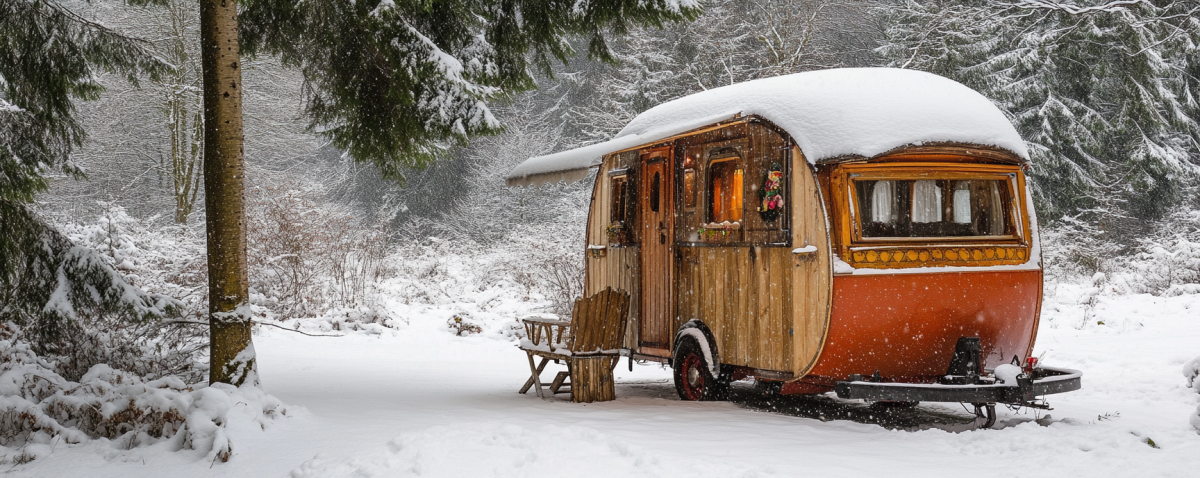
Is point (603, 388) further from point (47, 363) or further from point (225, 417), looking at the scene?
point (47, 363)

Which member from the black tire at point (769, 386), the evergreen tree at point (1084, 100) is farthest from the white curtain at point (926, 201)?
the evergreen tree at point (1084, 100)

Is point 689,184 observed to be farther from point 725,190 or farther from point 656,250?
point 656,250

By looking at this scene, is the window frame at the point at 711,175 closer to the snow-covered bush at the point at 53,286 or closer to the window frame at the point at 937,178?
the window frame at the point at 937,178

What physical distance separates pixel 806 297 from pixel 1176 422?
3086 mm

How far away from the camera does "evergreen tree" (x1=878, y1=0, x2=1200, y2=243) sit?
22875 millimetres

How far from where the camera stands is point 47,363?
26.0 ft

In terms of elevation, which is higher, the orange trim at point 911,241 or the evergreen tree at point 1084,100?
the evergreen tree at point 1084,100

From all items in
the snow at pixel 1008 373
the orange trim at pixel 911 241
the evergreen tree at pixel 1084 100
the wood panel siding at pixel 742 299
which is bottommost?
the snow at pixel 1008 373

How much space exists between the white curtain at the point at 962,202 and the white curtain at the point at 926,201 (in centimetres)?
16

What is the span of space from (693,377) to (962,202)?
2953mm

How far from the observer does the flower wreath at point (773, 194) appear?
25.7 feet

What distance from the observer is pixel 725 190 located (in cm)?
864

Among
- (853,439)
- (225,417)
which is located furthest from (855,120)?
(225,417)

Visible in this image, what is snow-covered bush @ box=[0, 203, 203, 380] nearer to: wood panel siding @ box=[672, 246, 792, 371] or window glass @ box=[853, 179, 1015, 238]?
wood panel siding @ box=[672, 246, 792, 371]
